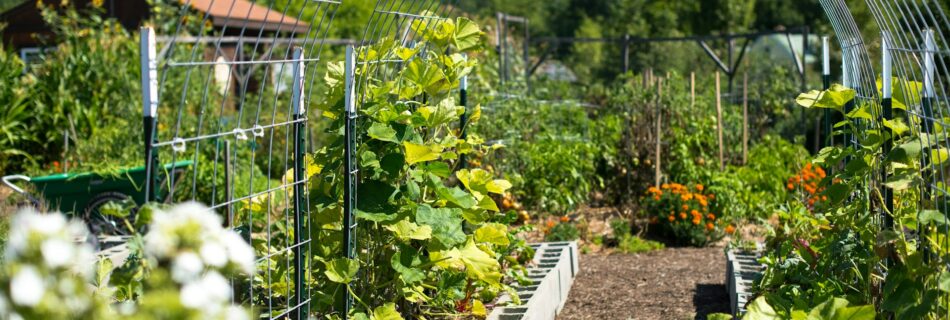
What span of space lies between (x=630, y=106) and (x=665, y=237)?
1798 mm

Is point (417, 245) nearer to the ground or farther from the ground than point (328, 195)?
nearer to the ground

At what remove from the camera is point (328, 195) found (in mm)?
3744

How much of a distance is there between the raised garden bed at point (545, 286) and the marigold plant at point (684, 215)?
1250 millimetres

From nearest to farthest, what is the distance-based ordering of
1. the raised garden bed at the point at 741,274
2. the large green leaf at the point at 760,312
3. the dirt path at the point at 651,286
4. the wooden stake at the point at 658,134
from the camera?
the large green leaf at the point at 760,312 → the raised garden bed at the point at 741,274 → the dirt path at the point at 651,286 → the wooden stake at the point at 658,134

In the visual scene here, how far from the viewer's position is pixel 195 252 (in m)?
1.46

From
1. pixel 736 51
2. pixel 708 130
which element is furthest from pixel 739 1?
pixel 708 130

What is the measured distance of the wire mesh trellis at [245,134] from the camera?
270 cm

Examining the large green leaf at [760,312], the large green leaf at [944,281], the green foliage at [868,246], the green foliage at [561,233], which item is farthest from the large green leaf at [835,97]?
the green foliage at [561,233]

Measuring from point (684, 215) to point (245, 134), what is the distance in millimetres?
3436

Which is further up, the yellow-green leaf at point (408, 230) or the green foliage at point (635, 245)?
the yellow-green leaf at point (408, 230)

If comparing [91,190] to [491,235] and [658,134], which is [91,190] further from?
[658,134]

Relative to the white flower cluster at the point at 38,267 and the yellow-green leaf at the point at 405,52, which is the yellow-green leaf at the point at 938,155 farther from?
the white flower cluster at the point at 38,267

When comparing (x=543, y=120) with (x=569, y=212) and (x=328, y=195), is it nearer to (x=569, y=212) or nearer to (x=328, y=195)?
(x=569, y=212)

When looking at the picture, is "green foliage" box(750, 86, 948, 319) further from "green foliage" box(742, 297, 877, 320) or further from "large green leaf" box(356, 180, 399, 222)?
"large green leaf" box(356, 180, 399, 222)
